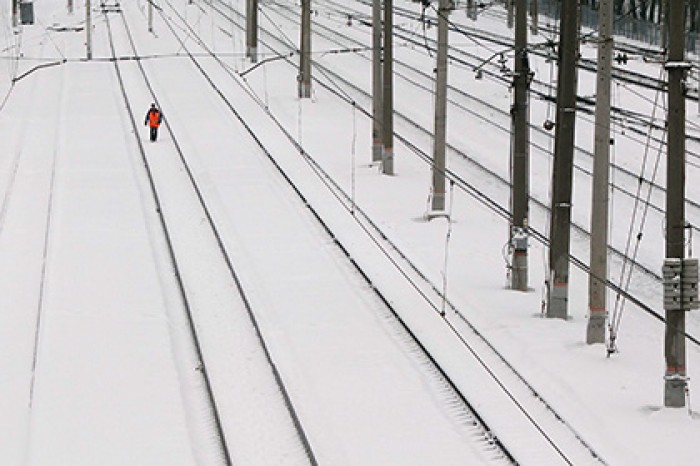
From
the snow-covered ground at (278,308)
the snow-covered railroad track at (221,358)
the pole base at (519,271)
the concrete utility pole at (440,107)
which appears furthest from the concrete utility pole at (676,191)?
the concrete utility pole at (440,107)

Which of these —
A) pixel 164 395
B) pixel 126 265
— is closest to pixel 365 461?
pixel 164 395

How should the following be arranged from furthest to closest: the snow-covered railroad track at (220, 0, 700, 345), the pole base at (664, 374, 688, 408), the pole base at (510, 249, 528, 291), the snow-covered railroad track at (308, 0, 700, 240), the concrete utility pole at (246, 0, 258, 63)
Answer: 1. the concrete utility pole at (246, 0, 258, 63)
2. the snow-covered railroad track at (308, 0, 700, 240)
3. the snow-covered railroad track at (220, 0, 700, 345)
4. the pole base at (510, 249, 528, 291)
5. the pole base at (664, 374, 688, 408)

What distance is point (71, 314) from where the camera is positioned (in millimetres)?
21562

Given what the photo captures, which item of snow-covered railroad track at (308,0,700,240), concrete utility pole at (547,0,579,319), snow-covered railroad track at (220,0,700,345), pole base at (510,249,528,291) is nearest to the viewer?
concrete utility pole at (547,0,579,319)

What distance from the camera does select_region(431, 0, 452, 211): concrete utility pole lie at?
27344mm

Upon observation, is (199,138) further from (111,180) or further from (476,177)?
(476,177)

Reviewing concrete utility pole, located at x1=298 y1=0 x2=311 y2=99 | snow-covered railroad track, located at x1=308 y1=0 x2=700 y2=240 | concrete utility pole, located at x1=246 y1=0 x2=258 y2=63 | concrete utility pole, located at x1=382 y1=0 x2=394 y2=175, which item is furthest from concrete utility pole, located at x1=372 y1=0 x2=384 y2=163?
concrete utility pole, located at x1=246 y1=0 x2=258 y2=63

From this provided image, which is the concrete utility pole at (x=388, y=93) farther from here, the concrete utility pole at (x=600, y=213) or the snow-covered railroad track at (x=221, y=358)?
the concrete utility pole at (x=600, y=213)

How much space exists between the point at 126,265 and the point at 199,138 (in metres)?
15.4

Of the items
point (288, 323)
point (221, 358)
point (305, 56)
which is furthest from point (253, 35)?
point (221, 358)

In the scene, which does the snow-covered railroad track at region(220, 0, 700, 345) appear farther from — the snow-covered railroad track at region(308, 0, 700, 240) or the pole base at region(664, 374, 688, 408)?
the snow-covered railroad track at region(308, 0, 700, 240)

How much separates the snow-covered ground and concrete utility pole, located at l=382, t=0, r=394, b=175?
0.54 meters

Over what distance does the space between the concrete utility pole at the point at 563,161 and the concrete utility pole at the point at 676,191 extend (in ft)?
12.7

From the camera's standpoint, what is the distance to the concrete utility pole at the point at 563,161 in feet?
64.3
